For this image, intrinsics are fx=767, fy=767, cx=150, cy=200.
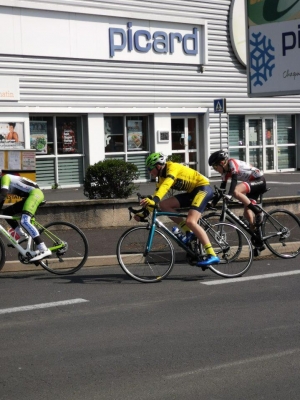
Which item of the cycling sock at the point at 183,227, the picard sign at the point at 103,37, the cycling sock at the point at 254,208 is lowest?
the cycling sock at the point at 183,227

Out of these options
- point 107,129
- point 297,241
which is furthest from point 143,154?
point 297,241

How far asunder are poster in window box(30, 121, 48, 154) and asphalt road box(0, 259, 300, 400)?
12.4 metres

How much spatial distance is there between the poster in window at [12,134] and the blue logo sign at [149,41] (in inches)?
152

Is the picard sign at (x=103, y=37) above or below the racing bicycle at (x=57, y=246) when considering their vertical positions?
above

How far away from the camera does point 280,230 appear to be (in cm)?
1100

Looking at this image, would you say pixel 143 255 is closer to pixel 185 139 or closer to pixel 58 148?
pixel 58 148

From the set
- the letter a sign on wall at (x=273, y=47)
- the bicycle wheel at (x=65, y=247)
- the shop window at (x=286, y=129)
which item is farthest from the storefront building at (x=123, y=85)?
the bicycle wheel at (x=65, y=247)

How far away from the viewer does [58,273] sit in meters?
10.1

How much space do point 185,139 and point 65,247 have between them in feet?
54.0

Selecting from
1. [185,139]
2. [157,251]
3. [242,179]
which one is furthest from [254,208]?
[185,139]

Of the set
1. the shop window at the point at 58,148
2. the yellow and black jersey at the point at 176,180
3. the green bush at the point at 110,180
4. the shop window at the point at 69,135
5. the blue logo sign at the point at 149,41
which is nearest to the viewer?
the yellow and black jersey at the point at 176,180

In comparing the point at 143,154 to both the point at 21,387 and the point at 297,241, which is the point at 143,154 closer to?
the point at 297,241

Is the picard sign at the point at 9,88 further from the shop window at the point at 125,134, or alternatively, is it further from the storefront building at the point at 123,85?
the shop window at the point at 125,134

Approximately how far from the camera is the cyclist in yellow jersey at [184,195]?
30.3 feet
